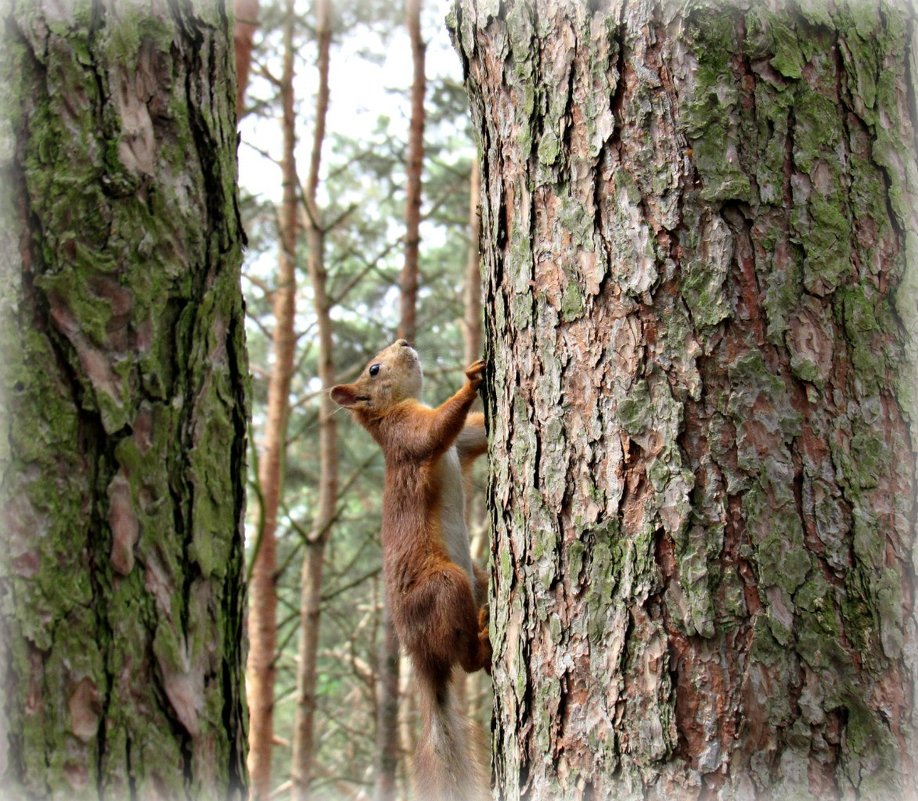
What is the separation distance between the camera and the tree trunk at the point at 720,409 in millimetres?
2330

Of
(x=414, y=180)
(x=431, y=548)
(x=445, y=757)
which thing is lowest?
(x=445, y=757)

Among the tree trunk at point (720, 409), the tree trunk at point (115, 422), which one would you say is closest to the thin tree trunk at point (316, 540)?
the tree trunk at point (720, 409)

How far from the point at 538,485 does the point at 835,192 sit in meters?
1.07

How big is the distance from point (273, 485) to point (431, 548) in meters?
4.14

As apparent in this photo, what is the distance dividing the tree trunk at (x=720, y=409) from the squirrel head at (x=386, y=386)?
2.56m

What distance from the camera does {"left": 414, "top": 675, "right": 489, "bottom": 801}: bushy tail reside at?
3.98 metres

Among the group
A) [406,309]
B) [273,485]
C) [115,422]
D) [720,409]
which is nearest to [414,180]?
[406,309]

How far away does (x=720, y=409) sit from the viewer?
2416mm

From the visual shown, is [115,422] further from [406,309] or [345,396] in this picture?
[406,309]

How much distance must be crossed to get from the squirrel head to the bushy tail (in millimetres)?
1580

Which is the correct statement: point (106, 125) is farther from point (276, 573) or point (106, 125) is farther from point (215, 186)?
point (276, 573)

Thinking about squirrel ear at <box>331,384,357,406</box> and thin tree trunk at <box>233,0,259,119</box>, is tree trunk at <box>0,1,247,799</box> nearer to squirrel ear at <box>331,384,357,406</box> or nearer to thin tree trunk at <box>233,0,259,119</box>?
squirrel ear at <box>331,384,357,406</box>

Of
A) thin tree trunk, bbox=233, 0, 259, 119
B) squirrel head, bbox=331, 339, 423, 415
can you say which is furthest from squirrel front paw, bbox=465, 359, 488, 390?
thin tree trunk, bbox=233, 0, 259, 119

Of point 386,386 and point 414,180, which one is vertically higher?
point 414,180
